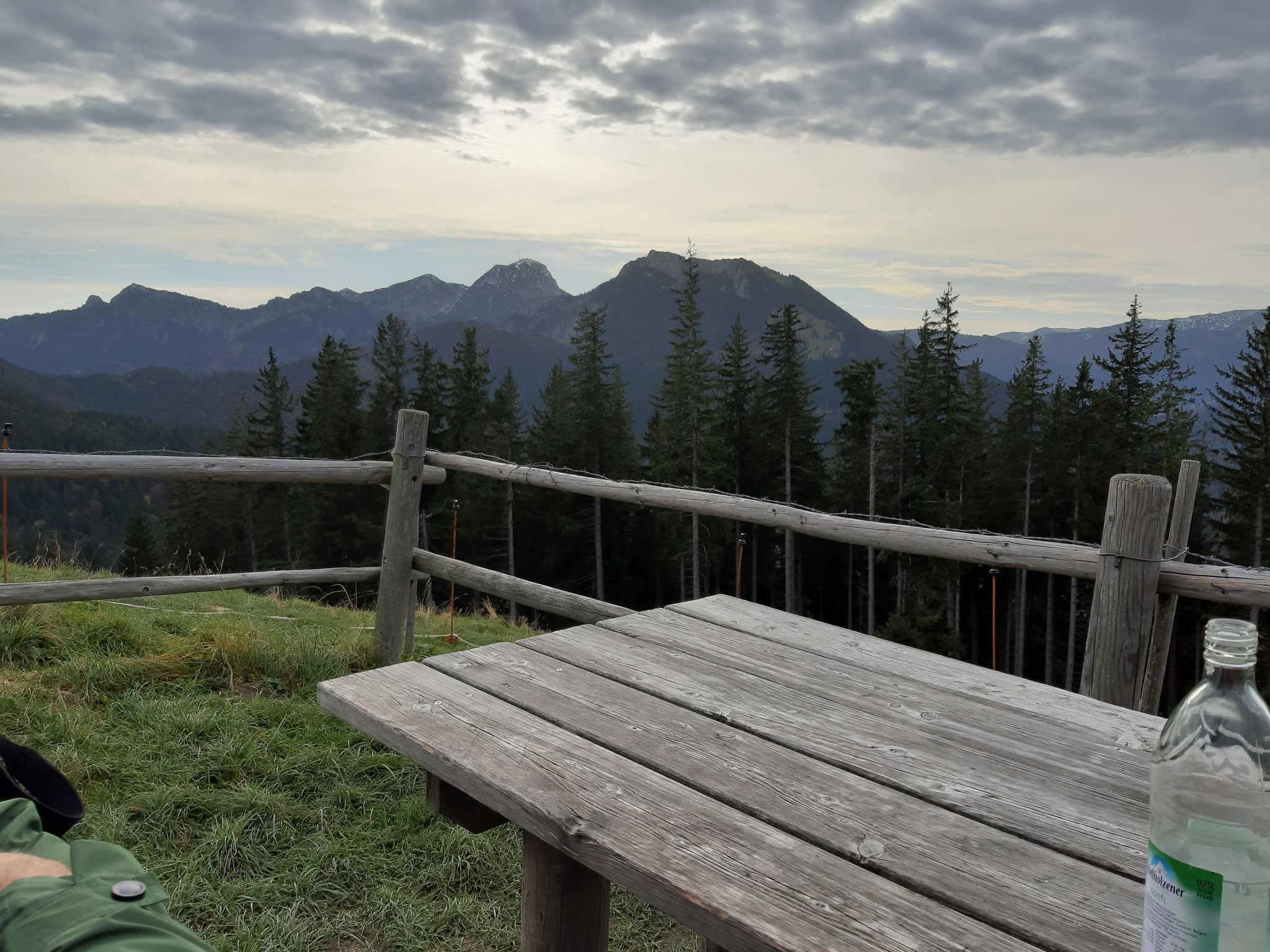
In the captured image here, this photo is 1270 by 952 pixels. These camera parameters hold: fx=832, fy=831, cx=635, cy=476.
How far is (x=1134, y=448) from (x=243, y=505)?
149ft

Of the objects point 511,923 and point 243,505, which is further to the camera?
point 243,505

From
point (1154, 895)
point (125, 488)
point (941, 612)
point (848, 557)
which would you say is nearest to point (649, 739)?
point (1154, 895)

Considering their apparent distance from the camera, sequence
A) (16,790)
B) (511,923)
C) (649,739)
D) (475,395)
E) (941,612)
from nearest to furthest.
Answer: (16,790), (649,739), (511,923), (941,612), (475,395)

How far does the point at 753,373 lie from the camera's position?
42938mm

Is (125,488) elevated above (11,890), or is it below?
below

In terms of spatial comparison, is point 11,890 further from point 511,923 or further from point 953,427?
point 953,427

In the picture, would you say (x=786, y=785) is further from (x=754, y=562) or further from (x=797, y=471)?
(x=797, y=471)

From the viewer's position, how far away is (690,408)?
37812mm

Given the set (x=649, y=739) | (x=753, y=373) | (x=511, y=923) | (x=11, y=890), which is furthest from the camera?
(x=753, y=373)

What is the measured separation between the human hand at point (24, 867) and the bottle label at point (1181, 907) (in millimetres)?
1234

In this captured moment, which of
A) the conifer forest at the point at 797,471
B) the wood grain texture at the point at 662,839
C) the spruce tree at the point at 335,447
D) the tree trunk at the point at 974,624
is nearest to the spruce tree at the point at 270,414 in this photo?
the conifer forest at the point at 797,471

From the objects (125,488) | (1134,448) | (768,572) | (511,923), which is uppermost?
(511,923)

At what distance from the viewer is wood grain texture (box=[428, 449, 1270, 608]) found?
2695 millimetres

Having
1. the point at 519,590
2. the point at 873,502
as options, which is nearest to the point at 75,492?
the point at 873,502
